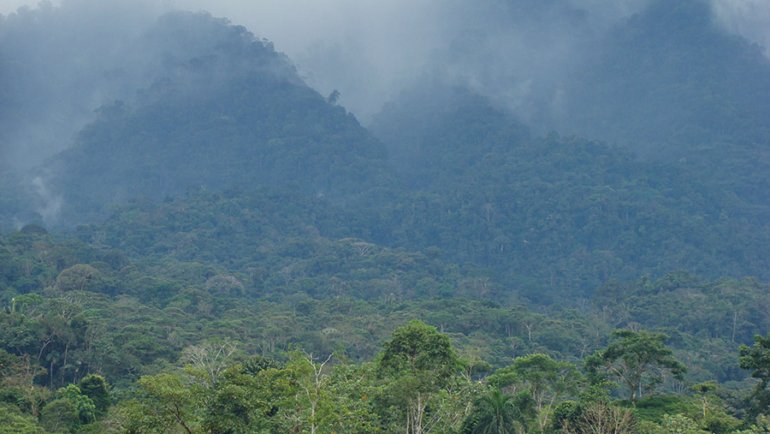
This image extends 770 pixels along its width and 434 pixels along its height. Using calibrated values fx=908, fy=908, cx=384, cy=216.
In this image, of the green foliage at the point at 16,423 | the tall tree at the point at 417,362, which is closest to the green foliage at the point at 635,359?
the tall tree at the point at 417,362

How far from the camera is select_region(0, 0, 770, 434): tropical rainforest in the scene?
106 ft

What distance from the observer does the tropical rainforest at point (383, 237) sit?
32312mm

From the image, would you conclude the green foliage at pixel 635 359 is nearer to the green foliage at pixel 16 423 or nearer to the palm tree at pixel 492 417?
the palm tree at pixel 492 417

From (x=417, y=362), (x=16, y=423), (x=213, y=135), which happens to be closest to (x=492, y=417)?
(x=417, y=362)

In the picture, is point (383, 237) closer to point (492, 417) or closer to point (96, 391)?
point (96, 391)

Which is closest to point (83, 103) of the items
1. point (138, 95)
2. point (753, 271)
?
point (138, 95)

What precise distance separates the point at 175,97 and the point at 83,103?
65.8ft

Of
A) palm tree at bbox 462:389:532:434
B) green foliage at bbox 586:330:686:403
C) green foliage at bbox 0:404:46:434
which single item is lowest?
green foliage at bbox 0:404:46:434

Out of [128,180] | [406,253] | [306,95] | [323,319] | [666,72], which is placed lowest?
[323,319]

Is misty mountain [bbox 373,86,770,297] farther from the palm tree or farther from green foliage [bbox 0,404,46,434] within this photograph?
the palm tree

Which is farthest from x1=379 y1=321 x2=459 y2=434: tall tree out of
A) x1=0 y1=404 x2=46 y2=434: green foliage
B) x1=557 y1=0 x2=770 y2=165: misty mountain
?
x1=557 y1=0 x2=770 y2=165: misty mountain

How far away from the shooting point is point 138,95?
159625 mm

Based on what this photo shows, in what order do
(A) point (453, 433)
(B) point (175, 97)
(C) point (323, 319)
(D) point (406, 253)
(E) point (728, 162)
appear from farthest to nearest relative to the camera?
(B) point (175, 97) < (E) point (728, 162) < (D) point (406, 253) < (C) point (323, 319) < (A) point (453, 433)

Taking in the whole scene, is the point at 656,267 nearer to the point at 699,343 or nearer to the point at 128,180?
the point at 699,343
